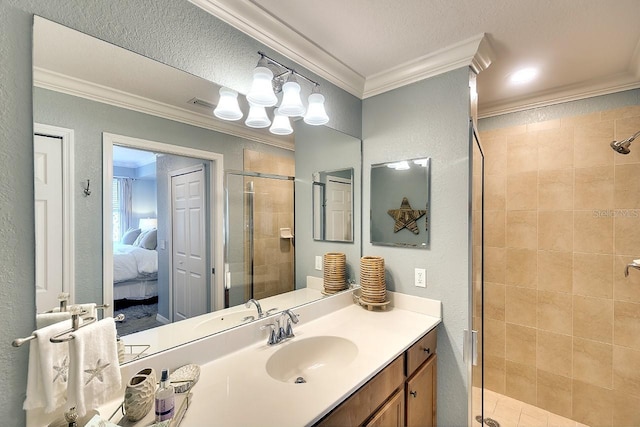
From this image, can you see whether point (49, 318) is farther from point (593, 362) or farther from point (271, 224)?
point (593, 362)

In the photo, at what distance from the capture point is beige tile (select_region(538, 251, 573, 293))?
6.94 feet

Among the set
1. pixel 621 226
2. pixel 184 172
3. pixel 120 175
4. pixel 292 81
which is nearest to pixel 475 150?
pixel 292 81

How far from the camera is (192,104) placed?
1.22m

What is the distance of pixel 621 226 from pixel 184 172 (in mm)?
2700

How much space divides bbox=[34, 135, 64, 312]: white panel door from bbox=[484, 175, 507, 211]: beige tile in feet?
8.92

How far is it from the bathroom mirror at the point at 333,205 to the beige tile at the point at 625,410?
2083 millimetres

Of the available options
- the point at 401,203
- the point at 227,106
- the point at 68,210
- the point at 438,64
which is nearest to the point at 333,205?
the point at 401,203

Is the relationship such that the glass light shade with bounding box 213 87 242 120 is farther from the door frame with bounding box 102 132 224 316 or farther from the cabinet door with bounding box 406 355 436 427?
the cabinet door with bounding box 406 355 436 427

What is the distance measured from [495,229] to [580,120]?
3.18 ft

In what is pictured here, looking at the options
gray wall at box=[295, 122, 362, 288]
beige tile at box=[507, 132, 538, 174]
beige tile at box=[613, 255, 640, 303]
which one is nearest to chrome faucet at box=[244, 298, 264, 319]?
gray wall at box=[295, 122, 362, 288]

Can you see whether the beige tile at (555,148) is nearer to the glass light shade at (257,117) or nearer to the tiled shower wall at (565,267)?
the tiled shower wall at (565,267)

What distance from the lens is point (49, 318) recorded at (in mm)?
→ 847

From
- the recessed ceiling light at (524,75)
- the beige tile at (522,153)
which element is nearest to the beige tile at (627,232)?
the beige tile at (522,153)

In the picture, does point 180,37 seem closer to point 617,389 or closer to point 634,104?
point 634,104
